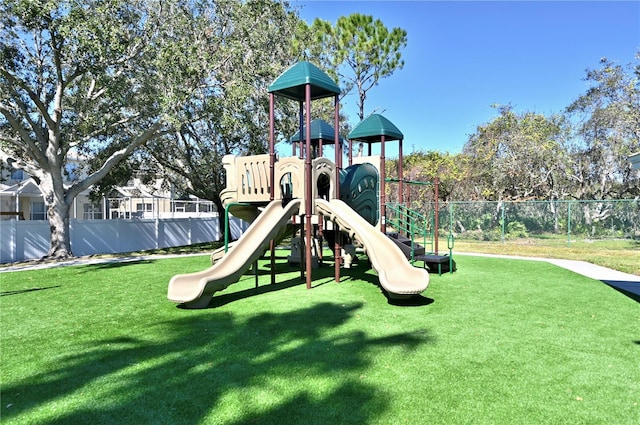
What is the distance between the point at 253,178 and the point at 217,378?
238 inches

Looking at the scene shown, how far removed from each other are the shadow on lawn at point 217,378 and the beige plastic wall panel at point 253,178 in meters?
4.25

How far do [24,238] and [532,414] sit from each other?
16135 millimetres

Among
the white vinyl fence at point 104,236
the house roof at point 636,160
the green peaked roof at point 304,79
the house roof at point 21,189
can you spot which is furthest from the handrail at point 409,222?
the house roof at point 21,189

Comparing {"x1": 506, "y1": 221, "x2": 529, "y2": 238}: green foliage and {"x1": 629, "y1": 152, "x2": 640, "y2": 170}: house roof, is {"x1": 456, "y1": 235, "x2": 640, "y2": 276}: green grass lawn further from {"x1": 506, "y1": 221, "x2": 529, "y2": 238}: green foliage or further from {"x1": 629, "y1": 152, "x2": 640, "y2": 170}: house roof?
{"x1": 629, "y1": 152, "x2": 640, "y2": 170}: house roof

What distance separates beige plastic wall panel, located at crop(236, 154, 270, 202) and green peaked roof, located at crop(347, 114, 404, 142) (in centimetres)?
366

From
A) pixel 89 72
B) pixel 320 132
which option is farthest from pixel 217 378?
pixel 89 72

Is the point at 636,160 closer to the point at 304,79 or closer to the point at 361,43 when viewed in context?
the point at 304,79

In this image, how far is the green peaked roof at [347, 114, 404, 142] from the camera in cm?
1128

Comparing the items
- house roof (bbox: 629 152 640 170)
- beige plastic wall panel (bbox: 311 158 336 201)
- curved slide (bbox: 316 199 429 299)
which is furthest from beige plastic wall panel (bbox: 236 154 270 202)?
house roof (bbox: 629 152 640 170)

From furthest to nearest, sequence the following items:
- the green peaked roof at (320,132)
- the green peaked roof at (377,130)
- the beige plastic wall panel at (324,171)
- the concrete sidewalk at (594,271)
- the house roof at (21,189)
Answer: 1. the house roof at (21,189)
2. the green peaked roof at (320,132)
3. the green peaked roof at (377,130)
4. the concrete sidewalk at (594,271)
5. the beige plastic wall panel at (324,171)

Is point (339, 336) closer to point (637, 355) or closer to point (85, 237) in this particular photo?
point (637, 355)

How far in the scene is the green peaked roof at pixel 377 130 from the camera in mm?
11281

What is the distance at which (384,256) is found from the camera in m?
7.80

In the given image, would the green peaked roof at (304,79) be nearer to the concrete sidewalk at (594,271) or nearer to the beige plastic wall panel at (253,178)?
the beige plastic wall panel at (253,178)
